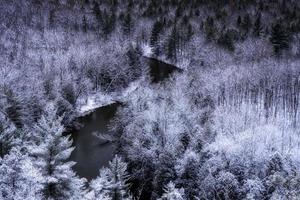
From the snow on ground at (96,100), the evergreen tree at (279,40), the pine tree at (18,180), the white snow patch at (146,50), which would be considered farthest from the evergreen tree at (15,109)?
the evergreen tree at (279,40)

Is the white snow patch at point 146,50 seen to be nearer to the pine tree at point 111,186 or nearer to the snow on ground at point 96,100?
the snow on ground at point 96,100

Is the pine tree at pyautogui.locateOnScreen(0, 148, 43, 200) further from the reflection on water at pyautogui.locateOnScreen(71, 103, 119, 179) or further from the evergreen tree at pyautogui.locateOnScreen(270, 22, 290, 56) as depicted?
the evergreen tree at pyautogui.locateOnScreen(270, 22, 290, 56)

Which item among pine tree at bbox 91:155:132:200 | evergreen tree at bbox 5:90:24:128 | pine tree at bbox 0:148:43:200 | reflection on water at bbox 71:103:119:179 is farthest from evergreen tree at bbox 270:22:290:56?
pine tree at bbox 0:148:43:200

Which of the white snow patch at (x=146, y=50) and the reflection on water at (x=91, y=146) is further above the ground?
the white snow patch at (x=146, y=50)

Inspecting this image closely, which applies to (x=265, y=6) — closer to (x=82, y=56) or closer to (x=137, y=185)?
(x=82, y=56)

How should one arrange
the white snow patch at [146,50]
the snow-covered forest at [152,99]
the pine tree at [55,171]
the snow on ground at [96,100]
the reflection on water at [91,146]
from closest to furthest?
the pine tree at [55,171] < the snow-covered forest at [152,99] < the reflection on water at [91,146] < the snow on ground at [96,100] < the white snow patch at [146,50]

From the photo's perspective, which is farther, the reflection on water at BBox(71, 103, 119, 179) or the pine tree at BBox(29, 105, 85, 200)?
the reflection on water at BBox(71, 103, 119, 179)

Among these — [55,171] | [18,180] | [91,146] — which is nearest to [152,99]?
[91,146]

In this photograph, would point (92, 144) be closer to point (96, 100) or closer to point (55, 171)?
point (96, 100)
